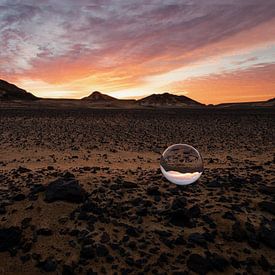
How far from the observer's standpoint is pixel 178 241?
5996 millimetres

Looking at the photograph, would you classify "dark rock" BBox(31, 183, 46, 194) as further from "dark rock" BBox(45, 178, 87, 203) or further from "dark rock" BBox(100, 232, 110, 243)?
"dark rock" BBox(100, 232, 110, 243)

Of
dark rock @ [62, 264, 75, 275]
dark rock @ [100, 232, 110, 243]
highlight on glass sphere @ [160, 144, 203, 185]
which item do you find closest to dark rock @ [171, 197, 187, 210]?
highlight on glass sphere @ [160, 144, 203, 185]

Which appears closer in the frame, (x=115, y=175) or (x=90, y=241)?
(x=90, y=241)

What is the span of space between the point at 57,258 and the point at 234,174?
615 centimetres

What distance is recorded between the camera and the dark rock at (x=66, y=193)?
7.27 m

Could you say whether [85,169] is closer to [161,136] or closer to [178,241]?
[178,241]

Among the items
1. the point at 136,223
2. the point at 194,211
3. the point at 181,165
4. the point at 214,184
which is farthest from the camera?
the point at 214,184

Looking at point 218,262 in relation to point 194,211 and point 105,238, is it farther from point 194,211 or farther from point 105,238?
Result: point 105,238

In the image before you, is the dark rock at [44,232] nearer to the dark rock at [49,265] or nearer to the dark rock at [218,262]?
the dark rock at [49,265]

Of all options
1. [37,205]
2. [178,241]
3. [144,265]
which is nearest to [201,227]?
[178,241]

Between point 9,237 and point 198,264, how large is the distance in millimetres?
3500

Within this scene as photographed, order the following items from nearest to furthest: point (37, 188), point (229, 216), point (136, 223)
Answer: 1. point (136, 223)
2. point (229, 216)
3. point (37, 188)

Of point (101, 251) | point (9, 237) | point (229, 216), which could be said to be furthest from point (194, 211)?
point (9, 237)

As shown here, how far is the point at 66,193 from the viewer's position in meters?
7.29
